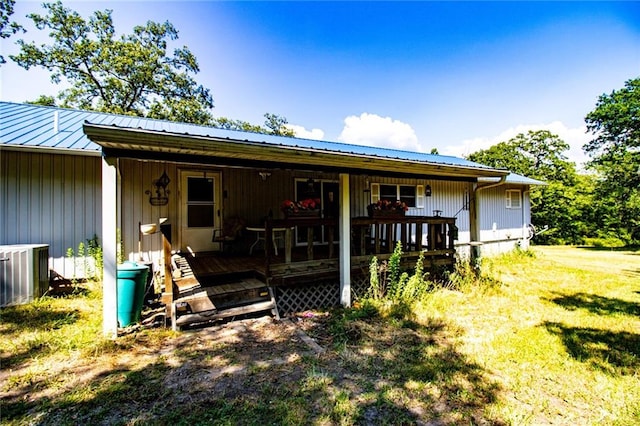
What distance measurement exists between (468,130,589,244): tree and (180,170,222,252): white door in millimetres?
16922

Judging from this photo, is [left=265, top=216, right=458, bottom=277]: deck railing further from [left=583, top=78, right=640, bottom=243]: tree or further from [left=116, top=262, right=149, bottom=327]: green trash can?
[left=583, top=78, right=640, bottom=243]: tree

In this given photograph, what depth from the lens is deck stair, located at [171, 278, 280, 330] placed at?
393 cm

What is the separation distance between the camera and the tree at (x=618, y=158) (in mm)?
15906

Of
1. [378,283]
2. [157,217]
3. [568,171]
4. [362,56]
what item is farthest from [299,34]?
[568,171]

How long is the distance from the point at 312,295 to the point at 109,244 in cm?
302

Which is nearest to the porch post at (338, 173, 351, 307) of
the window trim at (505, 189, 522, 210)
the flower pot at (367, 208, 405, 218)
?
the flower pot at (367, 208, 405, 218)

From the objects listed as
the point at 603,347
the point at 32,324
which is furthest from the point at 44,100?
the point at 603,347

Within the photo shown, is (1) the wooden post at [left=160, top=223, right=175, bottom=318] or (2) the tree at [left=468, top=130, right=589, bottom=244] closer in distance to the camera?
(1) the wooden post at [left=160, top=223, right=175, bottom=318]

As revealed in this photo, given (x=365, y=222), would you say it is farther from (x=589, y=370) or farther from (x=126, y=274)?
(x=126, y=274)

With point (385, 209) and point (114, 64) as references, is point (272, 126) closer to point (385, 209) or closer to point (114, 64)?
point (114, 64)

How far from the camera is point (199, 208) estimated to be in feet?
22.4

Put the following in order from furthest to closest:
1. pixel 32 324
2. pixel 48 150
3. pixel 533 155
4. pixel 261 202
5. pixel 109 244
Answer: pixel 533 155, pixel 261 202, pixel 48 150, pixel 32 324, pixel 109 244

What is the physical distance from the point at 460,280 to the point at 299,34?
8.73 m

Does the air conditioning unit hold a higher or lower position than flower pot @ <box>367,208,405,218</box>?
lower
